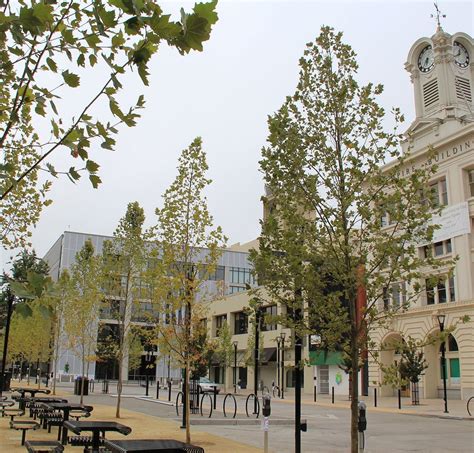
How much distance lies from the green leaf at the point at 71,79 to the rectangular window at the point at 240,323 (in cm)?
6347

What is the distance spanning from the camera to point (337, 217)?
9.13 metres

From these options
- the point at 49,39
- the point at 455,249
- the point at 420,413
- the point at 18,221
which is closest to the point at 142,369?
the point at 455,249

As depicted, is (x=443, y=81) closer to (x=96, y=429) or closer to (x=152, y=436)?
(x=152, y=436)

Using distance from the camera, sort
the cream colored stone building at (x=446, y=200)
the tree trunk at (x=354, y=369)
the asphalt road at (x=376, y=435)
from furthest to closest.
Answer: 1. the cream colored stone building at (x=446, y=200)
2. the asphalt road at (x=376, y=435)
3. the tree trunk at (x=354, y=369)

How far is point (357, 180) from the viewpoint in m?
9.27

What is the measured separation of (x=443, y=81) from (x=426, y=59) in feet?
13.0

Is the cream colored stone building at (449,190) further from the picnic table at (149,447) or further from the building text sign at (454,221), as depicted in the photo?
the picnic table at (149,447)

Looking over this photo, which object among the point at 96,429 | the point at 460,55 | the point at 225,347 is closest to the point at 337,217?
the point at 96,429

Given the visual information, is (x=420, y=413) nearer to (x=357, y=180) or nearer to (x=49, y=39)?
(x=357, y=180)

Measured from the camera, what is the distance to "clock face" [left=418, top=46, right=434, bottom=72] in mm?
48188

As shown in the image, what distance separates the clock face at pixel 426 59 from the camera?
48188 mm

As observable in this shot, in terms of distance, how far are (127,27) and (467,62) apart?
50.2 meters

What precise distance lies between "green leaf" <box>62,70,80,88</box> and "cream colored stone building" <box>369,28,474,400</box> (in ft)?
106

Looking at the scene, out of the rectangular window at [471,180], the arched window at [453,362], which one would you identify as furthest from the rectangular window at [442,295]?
the rectangular window at [471,180]
